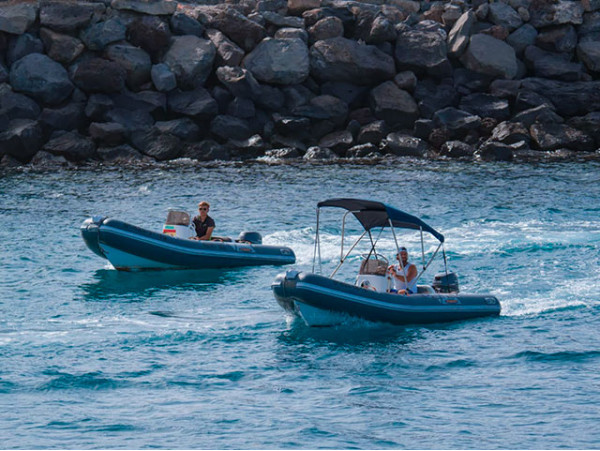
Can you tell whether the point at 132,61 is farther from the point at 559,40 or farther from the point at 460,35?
the point at 559,40

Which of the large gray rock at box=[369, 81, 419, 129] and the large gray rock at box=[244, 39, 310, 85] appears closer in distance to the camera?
the large gray rock at box=[369, 81, 419, 129]

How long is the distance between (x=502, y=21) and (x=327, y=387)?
109 ft

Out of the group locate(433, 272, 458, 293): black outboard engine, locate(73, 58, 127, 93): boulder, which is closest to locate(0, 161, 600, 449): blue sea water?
locate(433, 272, 458, 293): black outboard engine

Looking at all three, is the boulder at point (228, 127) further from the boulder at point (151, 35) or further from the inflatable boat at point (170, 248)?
the inflatable boat at point (170, 248)

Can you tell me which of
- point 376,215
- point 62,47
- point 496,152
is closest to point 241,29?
point 62,47

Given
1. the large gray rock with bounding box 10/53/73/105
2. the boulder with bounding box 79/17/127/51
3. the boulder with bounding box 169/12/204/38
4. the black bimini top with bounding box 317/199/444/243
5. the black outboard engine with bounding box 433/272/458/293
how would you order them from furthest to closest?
the boulder with bounding box 169/12/204/38
the boulder with bounding box 79/17/127/51
the large gray rock with bounding box 10/53/73/105
the black outboard engine with bounding box 433/272/458/293
the black bimini top with bounding box 317/199/444/243

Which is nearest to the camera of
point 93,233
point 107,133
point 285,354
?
point 285,354

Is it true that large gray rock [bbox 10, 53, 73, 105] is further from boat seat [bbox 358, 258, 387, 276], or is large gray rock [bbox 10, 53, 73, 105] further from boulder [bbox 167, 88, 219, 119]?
boat seat [bbox 358, 258, 387, 276]

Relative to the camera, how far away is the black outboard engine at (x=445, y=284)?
19.0 metres

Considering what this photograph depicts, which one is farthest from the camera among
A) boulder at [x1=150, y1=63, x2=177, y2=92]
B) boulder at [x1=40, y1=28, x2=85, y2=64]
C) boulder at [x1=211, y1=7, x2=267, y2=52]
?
boulder at [x1=211, y1=7, x2=267, y2=52]

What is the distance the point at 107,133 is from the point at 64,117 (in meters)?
1.92

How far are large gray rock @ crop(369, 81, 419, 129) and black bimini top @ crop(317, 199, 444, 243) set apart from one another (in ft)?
70.4

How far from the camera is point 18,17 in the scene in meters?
41.1

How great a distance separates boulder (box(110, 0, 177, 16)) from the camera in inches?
1665
